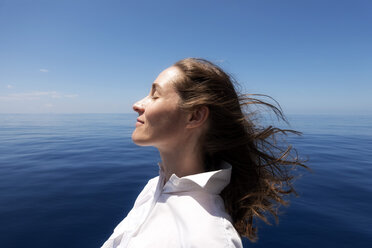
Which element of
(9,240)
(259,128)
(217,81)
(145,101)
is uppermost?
(217,81)

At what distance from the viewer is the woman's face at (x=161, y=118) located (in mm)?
1261

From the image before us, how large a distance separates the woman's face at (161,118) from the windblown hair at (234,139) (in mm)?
60

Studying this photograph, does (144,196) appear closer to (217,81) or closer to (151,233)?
(151,233)

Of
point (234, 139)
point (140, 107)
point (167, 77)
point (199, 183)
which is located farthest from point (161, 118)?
point (234, 139)

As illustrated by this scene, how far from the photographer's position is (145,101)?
1.36 metres

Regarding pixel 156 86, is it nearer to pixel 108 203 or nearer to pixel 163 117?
pixel 163 117

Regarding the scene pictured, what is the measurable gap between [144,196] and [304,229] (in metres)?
2.55

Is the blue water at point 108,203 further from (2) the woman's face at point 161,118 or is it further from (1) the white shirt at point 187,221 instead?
(2) the woman's face at point 161,118

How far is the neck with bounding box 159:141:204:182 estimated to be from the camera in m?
1.37

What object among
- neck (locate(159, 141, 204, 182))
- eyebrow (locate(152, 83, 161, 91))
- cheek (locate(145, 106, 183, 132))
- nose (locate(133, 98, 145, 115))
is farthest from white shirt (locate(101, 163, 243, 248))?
eyebrow (locate(152, 83, 161, 91))

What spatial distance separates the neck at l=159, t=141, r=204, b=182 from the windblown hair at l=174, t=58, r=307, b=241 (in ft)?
0.31

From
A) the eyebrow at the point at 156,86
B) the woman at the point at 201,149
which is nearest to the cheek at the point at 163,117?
the woman at the point at 201,149

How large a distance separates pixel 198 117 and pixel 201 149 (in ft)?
0.83

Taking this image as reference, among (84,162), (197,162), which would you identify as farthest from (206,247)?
(84,162)
